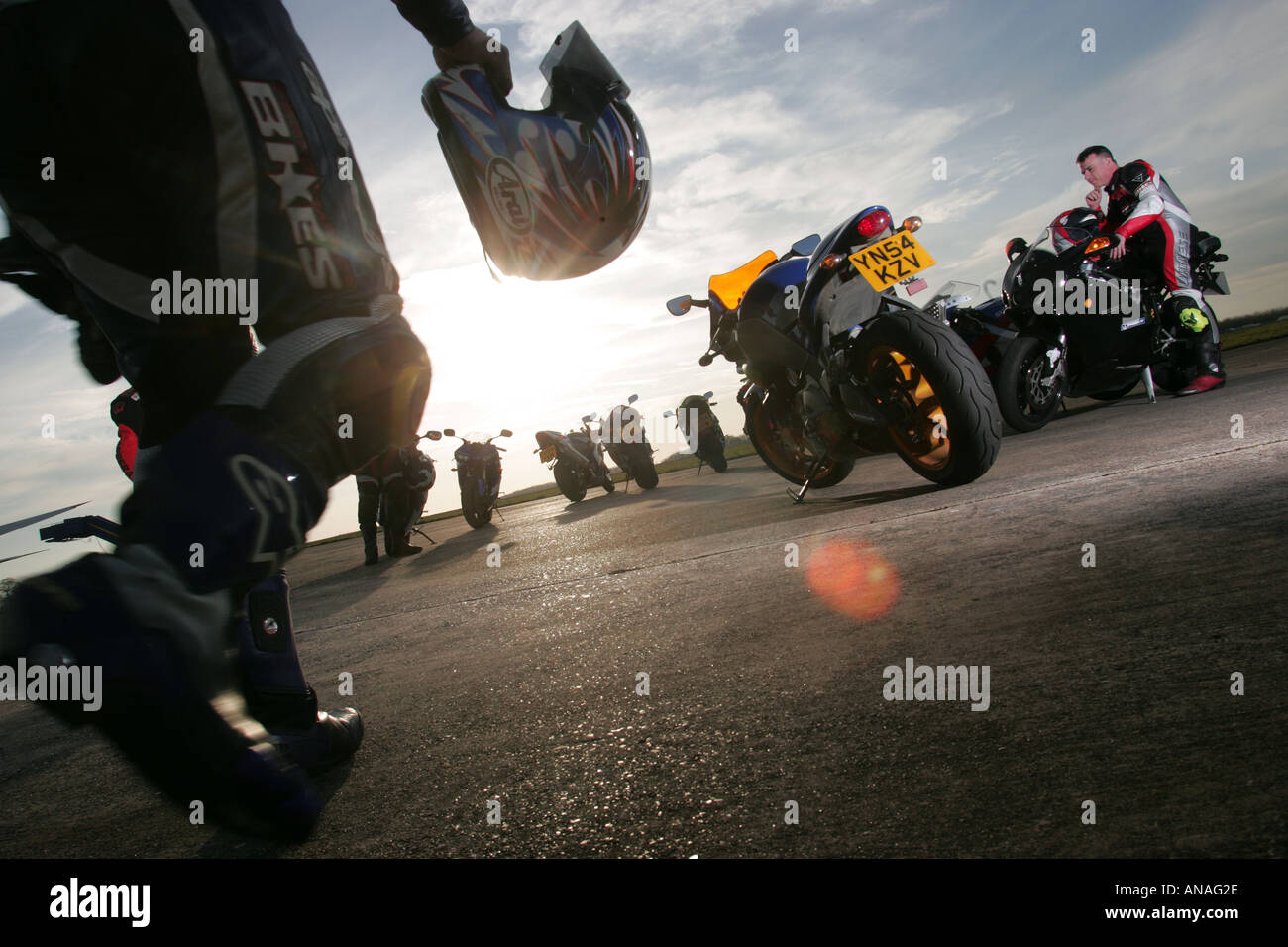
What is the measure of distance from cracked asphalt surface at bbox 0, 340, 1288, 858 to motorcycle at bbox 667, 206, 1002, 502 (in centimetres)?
69

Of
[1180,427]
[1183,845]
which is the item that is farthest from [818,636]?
[1180,427]

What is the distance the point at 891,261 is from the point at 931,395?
0.70m

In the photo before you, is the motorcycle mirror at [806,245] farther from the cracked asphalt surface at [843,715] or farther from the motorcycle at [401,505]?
the motorcycle at [401,505]

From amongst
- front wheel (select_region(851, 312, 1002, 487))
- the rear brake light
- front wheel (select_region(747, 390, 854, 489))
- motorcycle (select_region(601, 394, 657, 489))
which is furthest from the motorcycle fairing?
motorcycle (select_region(601, 394, 657, 489))

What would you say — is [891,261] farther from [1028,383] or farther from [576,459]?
[576,459]

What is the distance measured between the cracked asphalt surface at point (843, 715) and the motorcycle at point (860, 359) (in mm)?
690

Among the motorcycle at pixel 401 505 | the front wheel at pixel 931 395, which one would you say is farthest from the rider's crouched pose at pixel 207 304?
the motorcycle at pixel 401 505

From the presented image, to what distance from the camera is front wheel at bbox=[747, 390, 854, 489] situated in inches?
190

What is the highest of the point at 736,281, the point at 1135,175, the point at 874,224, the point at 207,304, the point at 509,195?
the point at 1135,175

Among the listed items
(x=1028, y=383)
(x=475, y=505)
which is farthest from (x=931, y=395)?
(x=475, y=505)

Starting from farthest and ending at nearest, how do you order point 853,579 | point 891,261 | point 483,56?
point 891,261
point 853,579
point 483,56

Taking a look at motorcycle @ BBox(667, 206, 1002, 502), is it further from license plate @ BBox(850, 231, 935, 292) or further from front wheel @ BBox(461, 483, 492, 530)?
front wheel @ BBox(461, 483, 492, 530)

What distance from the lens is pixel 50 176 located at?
3.43 feet

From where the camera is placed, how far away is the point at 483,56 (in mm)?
1379
